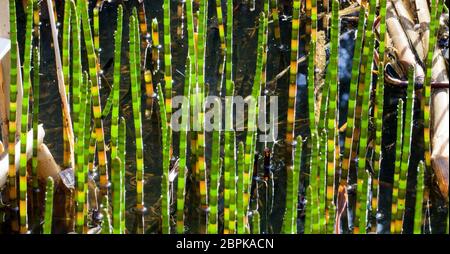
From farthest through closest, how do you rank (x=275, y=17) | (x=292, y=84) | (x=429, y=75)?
(x=275, y=17)
(x=292, y=84)
(x=429, y=75)

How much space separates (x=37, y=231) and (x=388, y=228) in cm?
136

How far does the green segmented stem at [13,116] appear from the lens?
3.46m

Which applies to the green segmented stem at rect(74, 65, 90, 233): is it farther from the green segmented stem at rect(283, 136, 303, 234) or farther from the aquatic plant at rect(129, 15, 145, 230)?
the green segmented stem at rect(283, 136, 303, 234)

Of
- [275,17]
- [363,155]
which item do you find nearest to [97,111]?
[363,155]

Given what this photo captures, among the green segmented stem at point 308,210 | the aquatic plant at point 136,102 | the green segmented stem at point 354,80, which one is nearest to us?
the green segmented stem at point 308,210

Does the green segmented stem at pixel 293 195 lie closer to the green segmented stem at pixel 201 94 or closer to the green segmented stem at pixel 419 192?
the green segmented stem at pixel 419 192

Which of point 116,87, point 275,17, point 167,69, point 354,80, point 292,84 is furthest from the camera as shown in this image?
point 275,17

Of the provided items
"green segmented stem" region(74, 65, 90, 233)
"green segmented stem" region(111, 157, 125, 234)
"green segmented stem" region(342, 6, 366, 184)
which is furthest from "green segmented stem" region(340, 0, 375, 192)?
"green segmented stem" region(111, 157, 125, 234)

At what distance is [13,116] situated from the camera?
3.60 meters

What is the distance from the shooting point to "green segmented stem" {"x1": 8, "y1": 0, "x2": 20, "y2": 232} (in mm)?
3465

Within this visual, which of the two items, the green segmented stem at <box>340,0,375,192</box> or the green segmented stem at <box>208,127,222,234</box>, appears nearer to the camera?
the green segmented stem at <box>208,127,222,234</box>

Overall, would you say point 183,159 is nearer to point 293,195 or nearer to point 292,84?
point 293,195

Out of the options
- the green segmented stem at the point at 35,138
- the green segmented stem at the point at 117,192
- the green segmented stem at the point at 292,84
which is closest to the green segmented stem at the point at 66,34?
the green segmented stem at the point at 35,138
